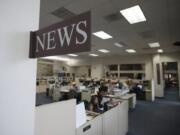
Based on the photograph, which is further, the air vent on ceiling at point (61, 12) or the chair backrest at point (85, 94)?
the chair backrest at point (85, 94)

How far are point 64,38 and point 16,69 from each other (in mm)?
382

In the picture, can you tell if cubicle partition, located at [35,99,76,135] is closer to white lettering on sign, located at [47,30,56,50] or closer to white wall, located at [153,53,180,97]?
white lettering on sign, located at [47,30,56,50]

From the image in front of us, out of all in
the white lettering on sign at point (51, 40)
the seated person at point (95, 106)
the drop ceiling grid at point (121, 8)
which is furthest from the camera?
the drop ceiling grid at point (121, 8)

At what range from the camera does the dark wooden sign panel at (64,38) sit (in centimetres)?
81

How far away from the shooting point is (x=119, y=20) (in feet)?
13.7

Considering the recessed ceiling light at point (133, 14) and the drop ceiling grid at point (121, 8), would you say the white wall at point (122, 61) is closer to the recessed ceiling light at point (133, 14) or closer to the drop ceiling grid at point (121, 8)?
the drop ceiling grid at point (121, 8)

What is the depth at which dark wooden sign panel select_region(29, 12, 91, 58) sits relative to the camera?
0.81 meters

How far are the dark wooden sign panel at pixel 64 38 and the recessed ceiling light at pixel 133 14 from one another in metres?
3.01

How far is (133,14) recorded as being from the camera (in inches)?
149

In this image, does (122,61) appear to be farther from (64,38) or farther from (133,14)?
(64,38)

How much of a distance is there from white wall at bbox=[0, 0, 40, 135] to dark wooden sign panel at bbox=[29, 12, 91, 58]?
A: 8cm

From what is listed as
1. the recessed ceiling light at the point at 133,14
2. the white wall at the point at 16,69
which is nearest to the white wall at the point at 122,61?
the recessed ceiling light at the point at 133,14

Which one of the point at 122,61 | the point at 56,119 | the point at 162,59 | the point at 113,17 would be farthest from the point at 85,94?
the point at 162,59

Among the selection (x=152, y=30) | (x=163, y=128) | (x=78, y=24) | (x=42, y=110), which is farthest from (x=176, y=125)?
(x=78, y=24)
